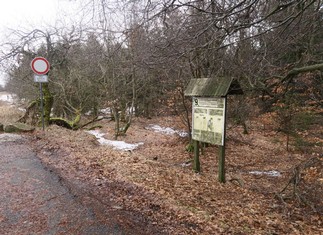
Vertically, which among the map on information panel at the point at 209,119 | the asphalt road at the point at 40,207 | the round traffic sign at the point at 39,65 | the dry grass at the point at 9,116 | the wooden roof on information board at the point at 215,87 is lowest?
the dry grass at the point at 9,116

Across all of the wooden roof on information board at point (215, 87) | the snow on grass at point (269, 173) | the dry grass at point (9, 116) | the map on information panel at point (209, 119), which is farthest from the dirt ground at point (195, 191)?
the dry grass at point (9, 116)

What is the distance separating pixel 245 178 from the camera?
7.45 meters

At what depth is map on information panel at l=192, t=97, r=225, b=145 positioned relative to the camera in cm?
591

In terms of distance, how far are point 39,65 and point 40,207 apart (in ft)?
21.7

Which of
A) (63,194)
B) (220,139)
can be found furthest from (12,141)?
(220,139)

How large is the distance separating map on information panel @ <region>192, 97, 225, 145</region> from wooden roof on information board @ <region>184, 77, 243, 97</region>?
0.16m

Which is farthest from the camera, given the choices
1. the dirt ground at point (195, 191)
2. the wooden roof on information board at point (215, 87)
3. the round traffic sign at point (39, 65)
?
the round traffic sign at point (39, 65)

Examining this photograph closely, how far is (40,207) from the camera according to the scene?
12.8ft

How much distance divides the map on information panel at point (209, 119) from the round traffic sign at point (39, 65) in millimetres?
5913

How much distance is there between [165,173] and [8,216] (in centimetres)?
342

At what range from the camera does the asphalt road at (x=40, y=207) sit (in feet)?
10.9

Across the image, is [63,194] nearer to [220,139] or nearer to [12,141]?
[220,139]

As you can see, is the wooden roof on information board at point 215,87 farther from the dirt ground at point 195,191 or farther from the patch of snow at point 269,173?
the patch of snow at point 269,173

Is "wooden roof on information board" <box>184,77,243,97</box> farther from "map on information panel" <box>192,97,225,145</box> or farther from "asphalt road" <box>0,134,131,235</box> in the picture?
"asphalt road" <box>0,134,131,235</box>
